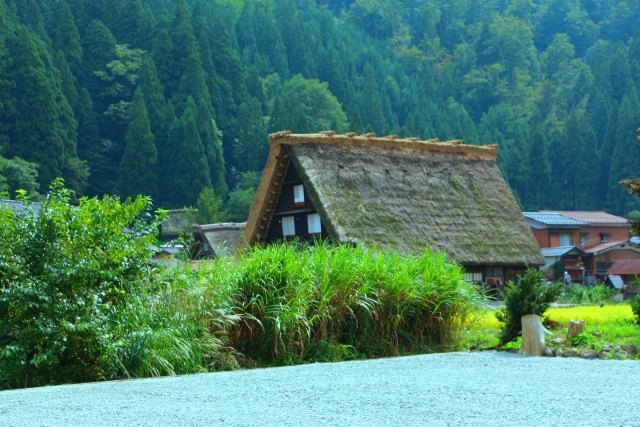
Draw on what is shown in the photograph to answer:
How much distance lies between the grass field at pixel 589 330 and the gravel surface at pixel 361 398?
1025 millimetres

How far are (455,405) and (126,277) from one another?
4.45m

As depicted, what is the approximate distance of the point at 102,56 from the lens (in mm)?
60375

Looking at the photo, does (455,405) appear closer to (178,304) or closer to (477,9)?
(178,304)

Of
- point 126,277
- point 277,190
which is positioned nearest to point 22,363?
point 126,277

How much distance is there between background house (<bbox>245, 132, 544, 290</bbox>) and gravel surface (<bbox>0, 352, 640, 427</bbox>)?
1262 cm

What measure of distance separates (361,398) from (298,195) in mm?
17185

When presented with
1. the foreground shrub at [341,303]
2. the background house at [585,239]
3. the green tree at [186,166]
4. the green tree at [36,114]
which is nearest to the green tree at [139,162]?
the green tree at [186,166]

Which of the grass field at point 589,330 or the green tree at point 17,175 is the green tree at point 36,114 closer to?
the green tree at point 17,175

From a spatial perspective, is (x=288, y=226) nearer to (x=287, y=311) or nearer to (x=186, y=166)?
(x=287, y=311)

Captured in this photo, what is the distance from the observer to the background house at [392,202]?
72.3 feet

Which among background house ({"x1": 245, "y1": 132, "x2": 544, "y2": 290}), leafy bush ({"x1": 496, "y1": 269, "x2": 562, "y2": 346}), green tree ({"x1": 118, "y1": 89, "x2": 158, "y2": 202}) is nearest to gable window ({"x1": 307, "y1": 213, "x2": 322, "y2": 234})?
background house ({"x1": 245, "y1": 132, "x2": 544, "y2": 290})

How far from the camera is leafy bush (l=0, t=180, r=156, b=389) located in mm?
8430

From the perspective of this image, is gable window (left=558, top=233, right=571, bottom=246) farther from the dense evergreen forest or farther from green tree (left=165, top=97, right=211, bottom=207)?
green tree (left=165, top=97, right=211, bottom=207)

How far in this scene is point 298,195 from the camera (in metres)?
23.6
